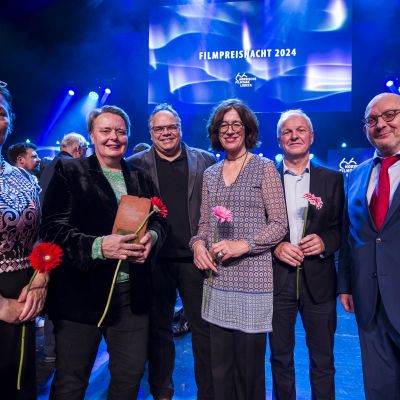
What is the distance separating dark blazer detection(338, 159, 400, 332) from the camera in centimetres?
161

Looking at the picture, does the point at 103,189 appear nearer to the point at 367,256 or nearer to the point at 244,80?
the point at 367,256

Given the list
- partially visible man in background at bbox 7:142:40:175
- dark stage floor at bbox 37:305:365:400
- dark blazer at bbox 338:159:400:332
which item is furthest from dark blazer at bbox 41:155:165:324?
partially visible man in background at bbox 7:142:40:175

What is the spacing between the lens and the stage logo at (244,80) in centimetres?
779

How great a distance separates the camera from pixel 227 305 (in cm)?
174

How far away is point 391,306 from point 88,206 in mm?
1427

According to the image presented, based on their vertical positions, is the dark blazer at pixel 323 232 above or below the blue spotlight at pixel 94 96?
below

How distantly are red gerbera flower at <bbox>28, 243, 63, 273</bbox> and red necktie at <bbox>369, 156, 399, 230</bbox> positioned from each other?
140 cm

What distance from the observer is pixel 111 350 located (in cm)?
171

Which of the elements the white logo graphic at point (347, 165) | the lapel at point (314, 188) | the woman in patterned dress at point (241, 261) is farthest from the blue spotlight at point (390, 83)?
the woman in patterned dress at point (241, 261)

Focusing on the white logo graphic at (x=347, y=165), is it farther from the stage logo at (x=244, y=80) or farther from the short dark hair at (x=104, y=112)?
the short dark hair at (x=104, y=112)

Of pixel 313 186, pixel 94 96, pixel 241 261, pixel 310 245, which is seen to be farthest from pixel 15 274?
pixel 94 96

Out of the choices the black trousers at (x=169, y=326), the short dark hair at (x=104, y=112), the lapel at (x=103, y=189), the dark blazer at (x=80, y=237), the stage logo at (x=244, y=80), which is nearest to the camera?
the dark blazer at (x=80, y=237)

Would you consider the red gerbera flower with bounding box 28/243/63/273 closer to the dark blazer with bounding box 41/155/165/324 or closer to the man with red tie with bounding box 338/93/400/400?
the dark blazer with bounding box 41/155/165/324

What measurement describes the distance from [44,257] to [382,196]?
148 centimetres
